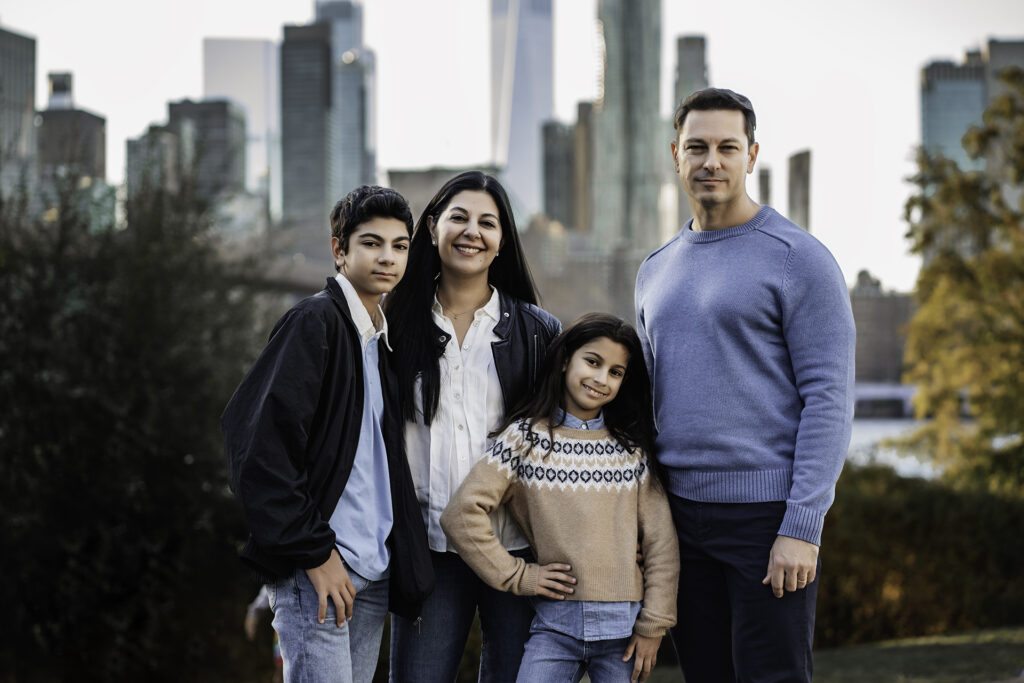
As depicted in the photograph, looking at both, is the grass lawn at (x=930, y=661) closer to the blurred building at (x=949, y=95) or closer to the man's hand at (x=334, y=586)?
the man's hand at (x=334, y=586)

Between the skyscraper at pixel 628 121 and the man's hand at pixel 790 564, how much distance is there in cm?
13104

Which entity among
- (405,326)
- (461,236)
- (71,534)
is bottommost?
(71,534)

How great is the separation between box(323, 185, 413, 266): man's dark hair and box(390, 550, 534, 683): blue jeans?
889mm

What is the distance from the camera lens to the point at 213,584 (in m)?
8.70

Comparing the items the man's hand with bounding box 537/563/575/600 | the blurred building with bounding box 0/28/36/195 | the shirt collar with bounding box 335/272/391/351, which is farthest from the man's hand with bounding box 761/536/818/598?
the blurred building with bounding box 0/28/36/195

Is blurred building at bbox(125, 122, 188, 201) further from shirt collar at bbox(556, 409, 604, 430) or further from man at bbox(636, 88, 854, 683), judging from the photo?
man at bbox(636, 88, 854, 683)

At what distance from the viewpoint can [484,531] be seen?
7.86ft

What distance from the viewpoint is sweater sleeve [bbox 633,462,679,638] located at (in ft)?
8.02

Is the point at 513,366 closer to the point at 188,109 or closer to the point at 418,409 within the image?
the point at 418,409

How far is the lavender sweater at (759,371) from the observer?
2.30 m

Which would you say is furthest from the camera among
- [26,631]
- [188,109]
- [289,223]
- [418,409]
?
[188,109]

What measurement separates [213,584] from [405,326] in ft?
22.9

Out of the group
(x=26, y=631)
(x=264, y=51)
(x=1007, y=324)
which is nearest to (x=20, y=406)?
(x=26, y=631)

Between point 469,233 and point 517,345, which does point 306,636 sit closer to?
point 517,345
